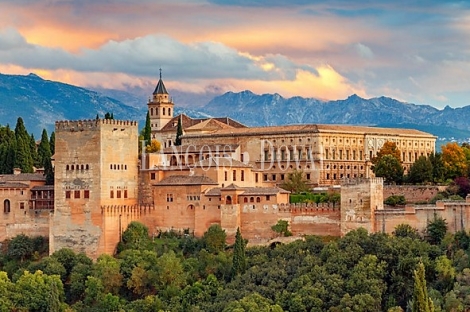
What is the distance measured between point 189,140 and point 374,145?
41.2 feet

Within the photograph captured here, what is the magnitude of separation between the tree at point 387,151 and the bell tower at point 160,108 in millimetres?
24030

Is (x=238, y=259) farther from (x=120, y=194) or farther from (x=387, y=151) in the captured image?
(x=387, y=151)

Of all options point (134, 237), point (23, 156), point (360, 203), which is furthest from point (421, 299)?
point (23, 156)

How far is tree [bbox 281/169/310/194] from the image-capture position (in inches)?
2362

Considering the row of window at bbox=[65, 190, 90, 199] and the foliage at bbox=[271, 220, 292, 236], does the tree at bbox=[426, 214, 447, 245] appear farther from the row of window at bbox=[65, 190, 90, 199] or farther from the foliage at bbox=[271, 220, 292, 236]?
the row of window at bbox=[65, 190, 90, 199]

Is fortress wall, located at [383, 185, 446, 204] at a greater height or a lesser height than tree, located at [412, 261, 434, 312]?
greater

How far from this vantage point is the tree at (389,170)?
59.7 meters

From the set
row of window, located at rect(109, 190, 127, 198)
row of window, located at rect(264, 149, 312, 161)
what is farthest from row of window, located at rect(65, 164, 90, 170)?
row of window, located at rect(264, 149, 312, 161)

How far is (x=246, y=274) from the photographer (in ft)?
160

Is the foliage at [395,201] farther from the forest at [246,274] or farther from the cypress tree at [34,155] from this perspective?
the cypress tree at [34,155]

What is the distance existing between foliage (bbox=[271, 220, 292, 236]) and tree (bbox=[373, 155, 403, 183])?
9602 millimetres

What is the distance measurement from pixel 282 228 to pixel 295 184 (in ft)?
27.2

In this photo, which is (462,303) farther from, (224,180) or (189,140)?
(189,140)

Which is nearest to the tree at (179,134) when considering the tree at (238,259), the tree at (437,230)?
the tree at (238,259)
